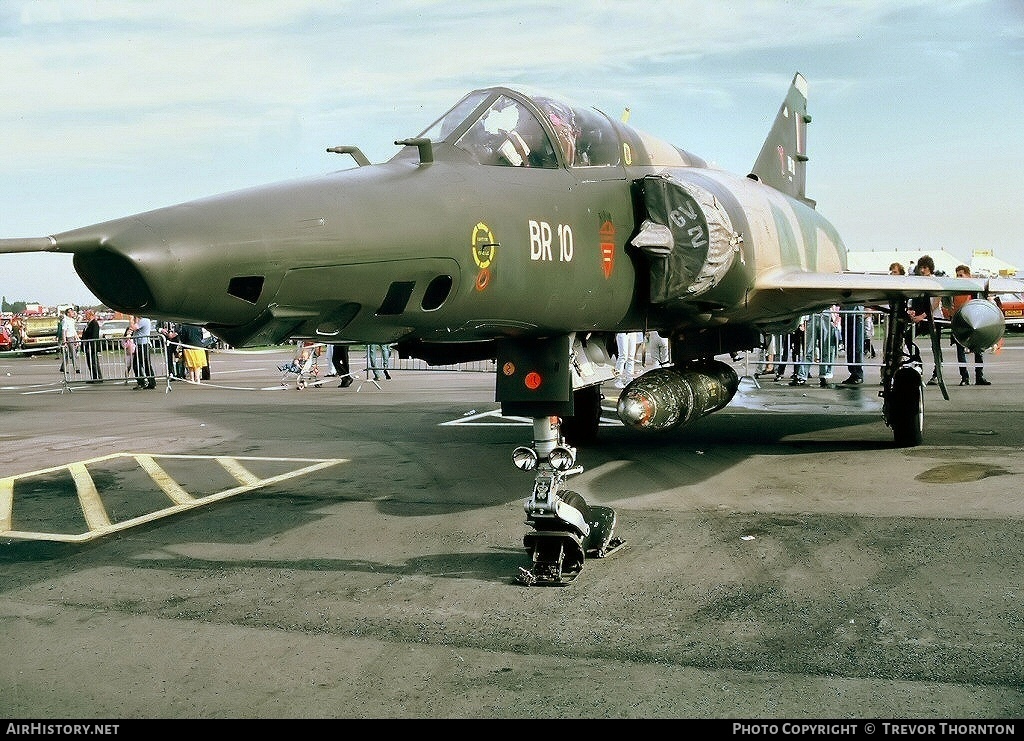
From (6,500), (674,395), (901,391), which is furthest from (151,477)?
(901,391)

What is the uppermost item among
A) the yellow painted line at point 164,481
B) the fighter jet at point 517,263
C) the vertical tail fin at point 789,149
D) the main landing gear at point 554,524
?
the vertical tail fin at point 789,149

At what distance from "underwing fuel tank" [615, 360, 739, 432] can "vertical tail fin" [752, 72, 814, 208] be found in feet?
12.1

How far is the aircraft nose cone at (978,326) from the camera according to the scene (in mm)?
10016

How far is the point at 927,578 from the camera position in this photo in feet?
17.8

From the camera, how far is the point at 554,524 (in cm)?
571

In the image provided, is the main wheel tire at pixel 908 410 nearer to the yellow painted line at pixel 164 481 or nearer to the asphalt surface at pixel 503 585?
the asphalt surface at pixel 503 585

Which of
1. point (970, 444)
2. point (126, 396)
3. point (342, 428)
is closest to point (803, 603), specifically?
point (970, 444)

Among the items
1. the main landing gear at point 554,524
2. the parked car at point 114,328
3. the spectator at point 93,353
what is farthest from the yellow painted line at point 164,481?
the parked car at point 114,328

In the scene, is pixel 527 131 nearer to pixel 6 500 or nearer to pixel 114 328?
pixel 6 500

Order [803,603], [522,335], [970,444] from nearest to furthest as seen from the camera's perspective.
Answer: [803,603]
[522,335]
[970,444]

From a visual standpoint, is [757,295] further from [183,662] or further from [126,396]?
[126,396]

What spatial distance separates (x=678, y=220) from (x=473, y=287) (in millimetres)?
2416

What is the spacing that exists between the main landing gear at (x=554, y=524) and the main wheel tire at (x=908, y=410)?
5.70 m

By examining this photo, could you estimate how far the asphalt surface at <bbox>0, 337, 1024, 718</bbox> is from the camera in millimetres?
3988
